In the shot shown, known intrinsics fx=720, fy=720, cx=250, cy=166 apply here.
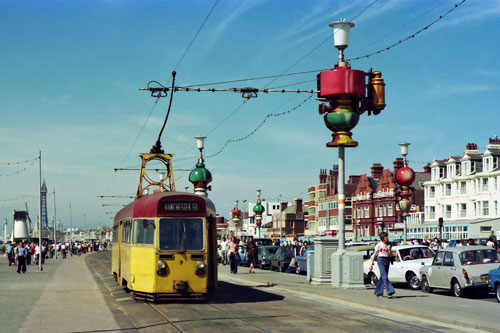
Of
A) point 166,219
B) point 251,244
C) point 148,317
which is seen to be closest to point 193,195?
point 166,219

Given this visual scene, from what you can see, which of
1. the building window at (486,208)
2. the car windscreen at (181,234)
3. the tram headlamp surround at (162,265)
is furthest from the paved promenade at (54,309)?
the building window at (486,208)

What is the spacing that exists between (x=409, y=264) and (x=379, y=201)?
78188mm

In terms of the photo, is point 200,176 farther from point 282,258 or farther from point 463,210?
point 463,210

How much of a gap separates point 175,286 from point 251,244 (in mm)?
19015

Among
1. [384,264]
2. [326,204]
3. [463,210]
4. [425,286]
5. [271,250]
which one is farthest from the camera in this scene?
[326,204]

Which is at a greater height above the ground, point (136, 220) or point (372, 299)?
point (136, 220)

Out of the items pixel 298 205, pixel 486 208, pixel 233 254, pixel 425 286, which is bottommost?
pixel 425 286

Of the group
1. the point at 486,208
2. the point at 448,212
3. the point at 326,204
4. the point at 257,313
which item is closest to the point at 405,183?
the point at 257,313

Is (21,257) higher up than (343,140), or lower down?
lower down

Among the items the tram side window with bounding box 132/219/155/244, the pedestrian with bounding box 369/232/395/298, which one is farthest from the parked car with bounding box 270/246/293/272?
the tram side window with bounding box 132/219/155/244

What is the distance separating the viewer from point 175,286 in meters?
17.9

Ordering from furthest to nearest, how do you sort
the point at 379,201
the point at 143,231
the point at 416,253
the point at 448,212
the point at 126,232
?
1. the point at 379,201
2. the point at 448,212
3. the point at 416,253
4. the point at 126,232
5. the point at 143,231

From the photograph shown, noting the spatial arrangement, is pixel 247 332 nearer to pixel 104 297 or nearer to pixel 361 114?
pixel 104 297

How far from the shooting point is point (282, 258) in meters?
40.0
